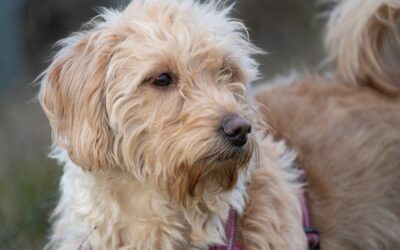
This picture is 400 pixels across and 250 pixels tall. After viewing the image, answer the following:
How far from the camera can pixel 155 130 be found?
12.6 feet

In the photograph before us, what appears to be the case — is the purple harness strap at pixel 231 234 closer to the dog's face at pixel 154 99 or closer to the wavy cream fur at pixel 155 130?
the wavy cream fur at pixel 155 130

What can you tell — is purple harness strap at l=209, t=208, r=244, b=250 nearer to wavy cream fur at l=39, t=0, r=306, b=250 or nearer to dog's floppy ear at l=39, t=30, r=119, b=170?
wavy cream fur at l=39, t=0, r=306, b=250

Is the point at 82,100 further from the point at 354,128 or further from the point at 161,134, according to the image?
the point at 354,128

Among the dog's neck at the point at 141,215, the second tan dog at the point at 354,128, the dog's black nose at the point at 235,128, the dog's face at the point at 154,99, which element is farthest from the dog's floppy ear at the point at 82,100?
the second tan dog at the point at 354,128

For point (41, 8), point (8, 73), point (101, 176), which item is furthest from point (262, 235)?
point (41, 8)

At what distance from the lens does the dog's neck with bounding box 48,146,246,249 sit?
407 cm

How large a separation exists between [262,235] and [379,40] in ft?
5.74

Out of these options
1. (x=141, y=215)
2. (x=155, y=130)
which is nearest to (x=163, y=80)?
(x=155, y=130)

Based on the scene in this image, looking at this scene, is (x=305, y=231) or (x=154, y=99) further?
(x=305, y=231)

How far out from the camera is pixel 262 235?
4.21 m

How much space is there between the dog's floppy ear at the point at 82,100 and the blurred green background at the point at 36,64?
0.43 metres

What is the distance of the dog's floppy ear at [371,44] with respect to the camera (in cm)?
536

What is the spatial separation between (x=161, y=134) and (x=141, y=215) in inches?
17.5

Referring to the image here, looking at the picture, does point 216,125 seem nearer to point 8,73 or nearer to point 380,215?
point 380,215
